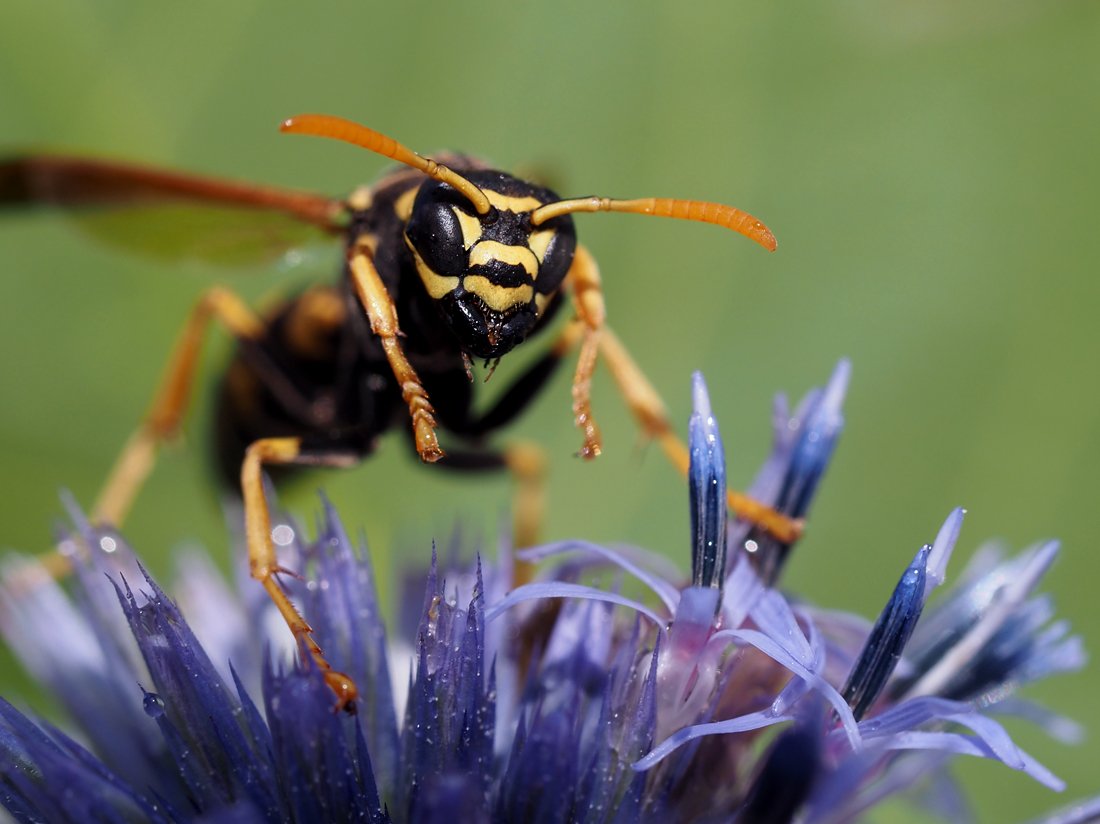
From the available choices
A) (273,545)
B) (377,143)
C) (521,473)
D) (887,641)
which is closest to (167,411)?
(521,473)

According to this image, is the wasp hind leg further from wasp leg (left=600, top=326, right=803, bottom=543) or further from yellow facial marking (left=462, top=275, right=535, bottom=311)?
yellow facial marking (left=462, top=275, right=535, bottom=311)

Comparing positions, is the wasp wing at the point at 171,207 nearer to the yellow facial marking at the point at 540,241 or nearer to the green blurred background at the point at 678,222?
the yellow facial marking at the point at 540,241

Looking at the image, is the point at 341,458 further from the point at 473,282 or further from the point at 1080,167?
the point at 1080,167

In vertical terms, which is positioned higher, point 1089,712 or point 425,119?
point 425,119

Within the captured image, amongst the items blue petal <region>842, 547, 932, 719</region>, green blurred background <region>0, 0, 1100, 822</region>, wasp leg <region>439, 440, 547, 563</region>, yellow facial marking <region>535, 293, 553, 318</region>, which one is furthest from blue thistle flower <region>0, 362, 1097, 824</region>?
green blurred background <region>0, 0, 1100, 822</region>

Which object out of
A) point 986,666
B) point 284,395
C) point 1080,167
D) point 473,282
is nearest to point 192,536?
point 284,395

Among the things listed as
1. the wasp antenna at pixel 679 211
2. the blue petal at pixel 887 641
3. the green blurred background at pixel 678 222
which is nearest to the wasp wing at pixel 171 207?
the wasp antenna at pixel 679 211
